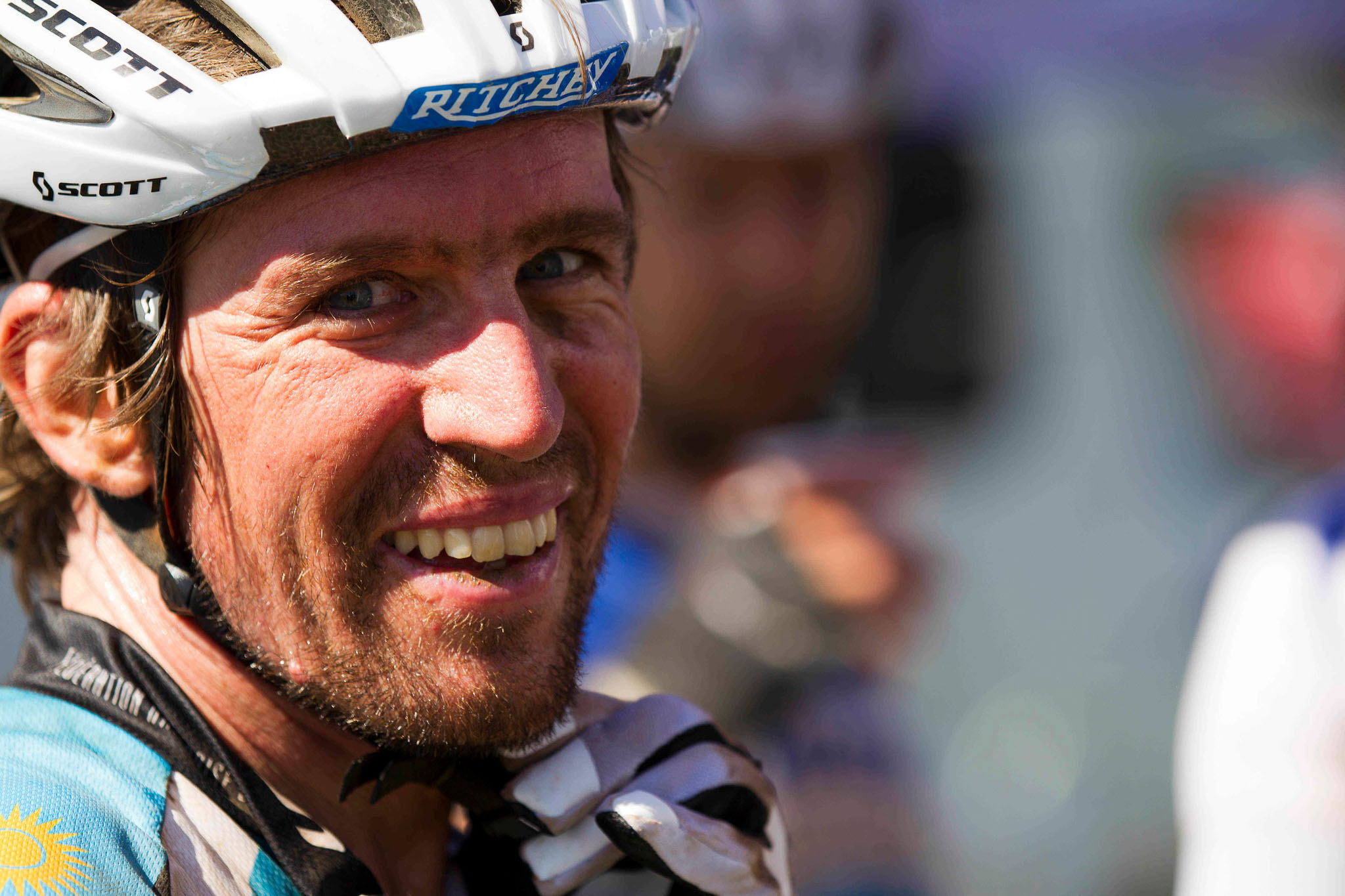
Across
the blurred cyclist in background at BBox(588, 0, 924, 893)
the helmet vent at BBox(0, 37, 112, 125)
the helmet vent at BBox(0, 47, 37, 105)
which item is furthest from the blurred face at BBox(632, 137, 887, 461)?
the helmet vent at BBox(0, 37, 112, 125)

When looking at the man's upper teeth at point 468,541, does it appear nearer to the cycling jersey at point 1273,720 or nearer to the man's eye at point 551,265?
the man's eye at point 551,265

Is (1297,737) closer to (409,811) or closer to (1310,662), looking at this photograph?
(1310,662)

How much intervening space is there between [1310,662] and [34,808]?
9.24ft

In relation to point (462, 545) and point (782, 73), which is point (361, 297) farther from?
point (782, 73)

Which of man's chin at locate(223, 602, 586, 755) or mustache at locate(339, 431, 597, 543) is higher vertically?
mustache at locate(339, 431, 597, 543)

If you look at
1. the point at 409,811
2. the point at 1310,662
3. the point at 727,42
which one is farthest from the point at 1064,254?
the point at 409,811

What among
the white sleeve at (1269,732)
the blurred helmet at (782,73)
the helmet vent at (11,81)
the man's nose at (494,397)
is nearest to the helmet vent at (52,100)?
the helmet vent at (11,81)

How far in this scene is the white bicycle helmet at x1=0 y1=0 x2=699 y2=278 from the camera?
66.2 inches

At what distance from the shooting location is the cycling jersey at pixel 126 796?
4.83ft

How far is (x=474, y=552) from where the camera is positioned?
6.20 ft

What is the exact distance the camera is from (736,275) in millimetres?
5238

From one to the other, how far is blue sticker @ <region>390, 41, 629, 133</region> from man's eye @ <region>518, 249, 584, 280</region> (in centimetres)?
24

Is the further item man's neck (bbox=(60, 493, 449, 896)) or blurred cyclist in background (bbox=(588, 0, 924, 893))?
blurred cyclist in background (bbox=(588, 0, 924, 893))

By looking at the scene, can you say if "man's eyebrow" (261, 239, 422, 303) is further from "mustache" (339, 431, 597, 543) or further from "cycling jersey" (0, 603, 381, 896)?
"cycling jersey" (0, 603, 381, 896)
